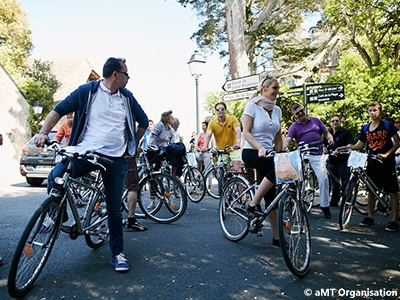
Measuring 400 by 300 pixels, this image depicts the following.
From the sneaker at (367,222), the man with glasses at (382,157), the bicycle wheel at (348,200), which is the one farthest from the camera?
the sneaker at (367,222)

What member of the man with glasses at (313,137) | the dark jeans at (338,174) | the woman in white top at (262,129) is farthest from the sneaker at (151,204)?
the dark jeans at (338,174)

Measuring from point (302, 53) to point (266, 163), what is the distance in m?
16.9

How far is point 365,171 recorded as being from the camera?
6.35m

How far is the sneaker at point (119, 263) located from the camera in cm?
381

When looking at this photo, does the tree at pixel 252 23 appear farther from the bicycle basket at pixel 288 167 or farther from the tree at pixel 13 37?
the tree at pixel 13 37

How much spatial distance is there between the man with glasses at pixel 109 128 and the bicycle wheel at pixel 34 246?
1.60 feet

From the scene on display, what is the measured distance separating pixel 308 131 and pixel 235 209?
2868 millimetres

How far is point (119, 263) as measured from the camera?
3844 mm

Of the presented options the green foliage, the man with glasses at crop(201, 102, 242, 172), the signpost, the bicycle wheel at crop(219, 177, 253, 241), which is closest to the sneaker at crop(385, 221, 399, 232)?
the bicycle wheel at crop(219, 177, 253, 241)

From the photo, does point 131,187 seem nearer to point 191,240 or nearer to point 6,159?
point 191,240

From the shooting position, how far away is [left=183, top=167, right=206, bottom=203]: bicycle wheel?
9.18m

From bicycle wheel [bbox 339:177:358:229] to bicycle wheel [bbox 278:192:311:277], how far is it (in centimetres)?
206

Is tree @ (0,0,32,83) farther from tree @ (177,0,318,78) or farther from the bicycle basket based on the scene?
the bicycle basket

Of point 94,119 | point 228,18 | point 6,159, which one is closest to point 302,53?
point 228,18
